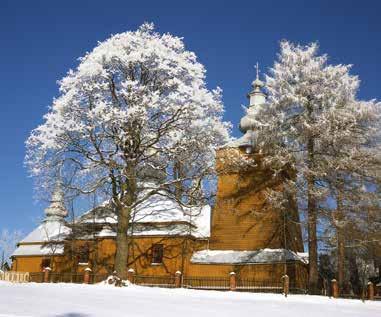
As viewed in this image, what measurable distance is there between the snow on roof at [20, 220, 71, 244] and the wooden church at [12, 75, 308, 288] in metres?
3.85

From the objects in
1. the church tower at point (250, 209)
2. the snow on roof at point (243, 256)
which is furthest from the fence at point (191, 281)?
the church tower at point (250, 209)

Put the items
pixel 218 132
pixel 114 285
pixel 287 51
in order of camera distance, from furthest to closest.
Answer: pixel 287 51
pixel 218 132
pixel 114 285

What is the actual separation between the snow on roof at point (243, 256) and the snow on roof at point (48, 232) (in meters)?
13.5

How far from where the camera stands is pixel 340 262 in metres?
26.8

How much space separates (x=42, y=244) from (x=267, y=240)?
21.9 metres

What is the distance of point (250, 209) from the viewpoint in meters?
30.8

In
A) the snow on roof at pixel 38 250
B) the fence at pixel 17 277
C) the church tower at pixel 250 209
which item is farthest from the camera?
the snow on roof at pixel 38 250

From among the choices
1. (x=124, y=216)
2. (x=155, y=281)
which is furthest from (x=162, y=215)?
(x=124, y=216)

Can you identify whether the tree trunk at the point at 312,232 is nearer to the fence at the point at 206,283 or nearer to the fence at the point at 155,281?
the fence at the point at 206,283

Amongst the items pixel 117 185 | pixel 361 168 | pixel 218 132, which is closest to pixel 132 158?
pixel 117 185

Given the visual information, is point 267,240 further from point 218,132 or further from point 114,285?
point 114,285

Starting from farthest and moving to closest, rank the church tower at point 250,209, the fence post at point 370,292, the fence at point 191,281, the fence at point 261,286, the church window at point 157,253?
1. the church window at point 157,253
2. the church tower at point 250,209
3. the fence at point 261,286
4. the fence at point 191,281
5. the fence post at point 370,292

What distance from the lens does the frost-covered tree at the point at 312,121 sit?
2512cm

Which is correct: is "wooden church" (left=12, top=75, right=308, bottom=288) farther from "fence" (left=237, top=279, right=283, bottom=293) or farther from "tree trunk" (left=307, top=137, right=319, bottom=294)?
"tree trunk" (left=307, top=137, right=319, bottom=294)
